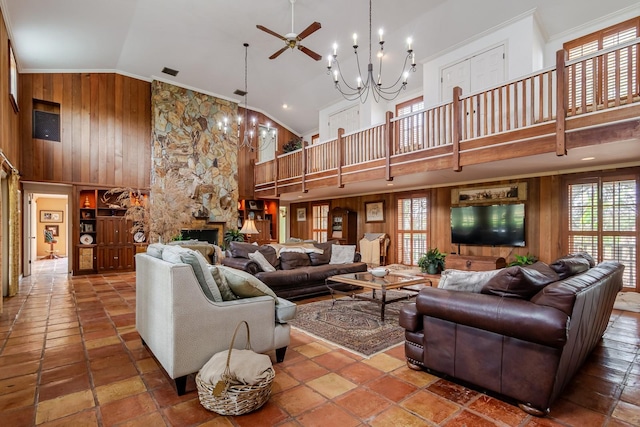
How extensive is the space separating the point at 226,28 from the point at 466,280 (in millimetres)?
7215

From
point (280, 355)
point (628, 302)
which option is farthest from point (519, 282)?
point (628, 302)

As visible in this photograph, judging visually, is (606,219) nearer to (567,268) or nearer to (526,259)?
(526,259)

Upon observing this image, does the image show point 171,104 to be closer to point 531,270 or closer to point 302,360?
point 302,360

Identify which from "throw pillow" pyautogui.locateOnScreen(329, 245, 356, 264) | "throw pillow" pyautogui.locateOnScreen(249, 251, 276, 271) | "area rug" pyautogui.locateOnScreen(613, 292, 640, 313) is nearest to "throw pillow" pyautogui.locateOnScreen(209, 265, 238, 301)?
"throw pillow" pyautogui.locateOnScreen(249, 251, 276, 271)

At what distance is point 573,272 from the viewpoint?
2.46 metres

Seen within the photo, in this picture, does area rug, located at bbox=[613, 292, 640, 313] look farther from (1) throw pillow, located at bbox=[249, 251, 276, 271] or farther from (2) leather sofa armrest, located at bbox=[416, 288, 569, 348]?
(1) throw pillow, located at bbox=[249, 251, 276, 271]

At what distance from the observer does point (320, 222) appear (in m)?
11.2

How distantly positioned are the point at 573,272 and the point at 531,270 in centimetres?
58

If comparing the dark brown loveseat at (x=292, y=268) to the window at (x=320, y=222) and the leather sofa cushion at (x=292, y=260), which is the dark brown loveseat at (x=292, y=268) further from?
the window at (x=320, y=222)

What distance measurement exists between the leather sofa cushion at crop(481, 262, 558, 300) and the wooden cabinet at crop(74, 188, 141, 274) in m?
8.84

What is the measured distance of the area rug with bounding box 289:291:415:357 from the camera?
3.23m

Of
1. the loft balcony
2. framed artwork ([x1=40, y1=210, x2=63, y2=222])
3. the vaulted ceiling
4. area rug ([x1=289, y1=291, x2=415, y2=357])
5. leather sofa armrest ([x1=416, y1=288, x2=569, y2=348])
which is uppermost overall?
the vaulted ceiling

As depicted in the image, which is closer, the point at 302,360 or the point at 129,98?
the point at 302,360

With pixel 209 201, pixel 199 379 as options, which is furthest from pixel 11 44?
pixel 199 379
